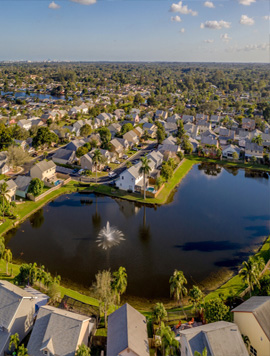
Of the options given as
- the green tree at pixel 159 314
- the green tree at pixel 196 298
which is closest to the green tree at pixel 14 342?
the green tree at pixel 159 314

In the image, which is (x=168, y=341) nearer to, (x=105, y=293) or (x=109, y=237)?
(x=105, y=293)

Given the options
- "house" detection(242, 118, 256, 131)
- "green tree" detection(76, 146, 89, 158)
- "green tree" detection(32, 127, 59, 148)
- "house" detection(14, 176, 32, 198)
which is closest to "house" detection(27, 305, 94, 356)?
"house" detection(14, 176, 32, 198)

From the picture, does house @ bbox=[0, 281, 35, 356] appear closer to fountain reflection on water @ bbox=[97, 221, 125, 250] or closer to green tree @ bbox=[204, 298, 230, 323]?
fountain reflection on water @ bbox=[97, 221, 125, 250]

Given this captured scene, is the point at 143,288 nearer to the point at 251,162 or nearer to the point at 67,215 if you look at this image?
the point at 67,215

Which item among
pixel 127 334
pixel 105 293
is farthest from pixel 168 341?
pixel 105 293

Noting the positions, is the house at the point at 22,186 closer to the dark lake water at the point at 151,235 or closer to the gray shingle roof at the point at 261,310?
the dark lake water at the point at 151,235
